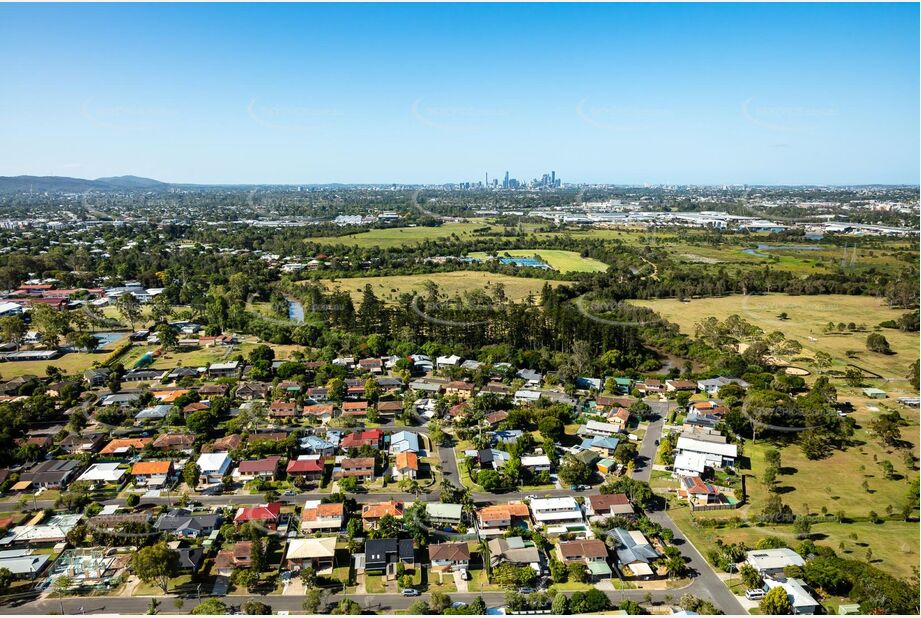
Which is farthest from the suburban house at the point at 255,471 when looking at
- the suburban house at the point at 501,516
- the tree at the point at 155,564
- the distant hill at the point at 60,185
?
the distant hill at the point at 60,185

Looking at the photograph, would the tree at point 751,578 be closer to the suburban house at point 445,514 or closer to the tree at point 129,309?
the suburban house at point 445,514

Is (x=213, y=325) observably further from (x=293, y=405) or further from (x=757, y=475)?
(x=757, y=475)

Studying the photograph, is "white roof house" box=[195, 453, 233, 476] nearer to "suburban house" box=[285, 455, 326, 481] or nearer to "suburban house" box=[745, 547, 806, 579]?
"suburban house" box=[285, 455, 326, 481]

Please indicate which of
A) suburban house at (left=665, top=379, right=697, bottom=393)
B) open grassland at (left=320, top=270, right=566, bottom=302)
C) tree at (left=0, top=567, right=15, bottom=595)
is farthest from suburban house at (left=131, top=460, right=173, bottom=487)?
open grassland at (left=320, top=270, right=566, bottom=302)

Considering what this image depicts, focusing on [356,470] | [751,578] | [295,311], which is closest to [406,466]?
[356,470]

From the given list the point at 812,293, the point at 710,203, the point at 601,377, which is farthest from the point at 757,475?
the point at 710,203
